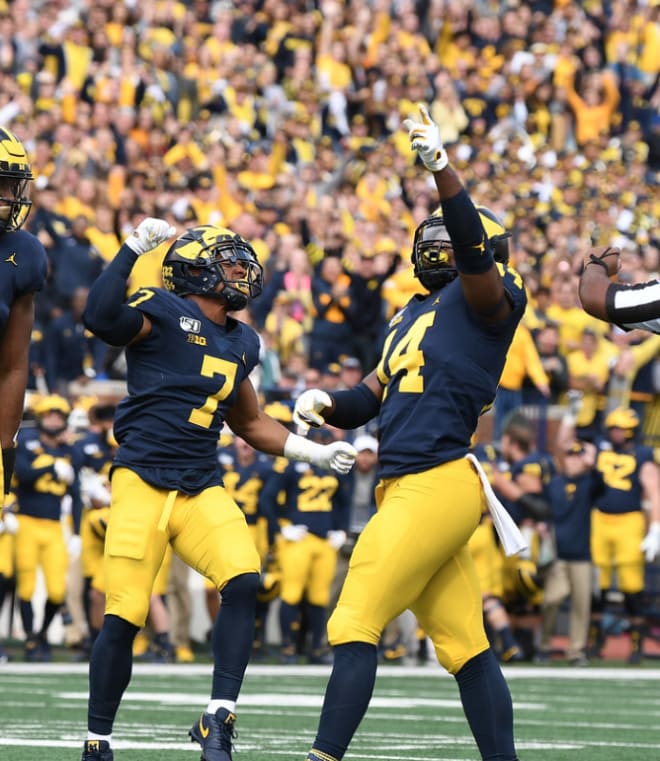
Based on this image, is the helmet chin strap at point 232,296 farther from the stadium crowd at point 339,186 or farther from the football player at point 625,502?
the football player at point 625,502

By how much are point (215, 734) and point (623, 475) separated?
27.4 ft

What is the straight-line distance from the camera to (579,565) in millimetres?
13492

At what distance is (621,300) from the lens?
4945 millimetres

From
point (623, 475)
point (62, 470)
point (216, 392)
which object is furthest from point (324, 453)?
point (623, 475)

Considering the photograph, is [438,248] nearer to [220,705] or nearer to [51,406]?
[220,705]

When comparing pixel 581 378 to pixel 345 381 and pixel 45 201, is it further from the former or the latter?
pixel 45 201

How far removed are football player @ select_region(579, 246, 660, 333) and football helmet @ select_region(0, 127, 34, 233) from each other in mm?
1669

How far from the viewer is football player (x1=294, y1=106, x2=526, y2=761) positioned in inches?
194

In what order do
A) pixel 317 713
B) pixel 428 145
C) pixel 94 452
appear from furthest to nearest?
pixel 94 452 < pixel 317 713 < pixel 428 145

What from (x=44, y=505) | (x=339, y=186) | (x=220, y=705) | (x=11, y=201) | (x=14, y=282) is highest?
(x=11, y=201)

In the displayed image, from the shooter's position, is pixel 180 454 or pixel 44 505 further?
pixel 44 505

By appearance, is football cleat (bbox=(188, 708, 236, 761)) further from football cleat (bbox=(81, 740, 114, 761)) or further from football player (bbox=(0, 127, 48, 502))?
football player (bbox=(0, 127, 48, 502))

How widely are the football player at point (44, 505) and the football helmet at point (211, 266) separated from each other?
6.35 meters

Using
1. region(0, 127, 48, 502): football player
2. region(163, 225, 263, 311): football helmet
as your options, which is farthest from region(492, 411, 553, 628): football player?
region(0, 127, 48, 502): football player
